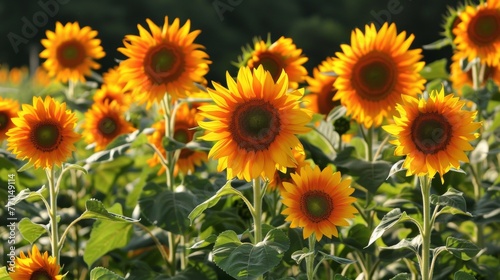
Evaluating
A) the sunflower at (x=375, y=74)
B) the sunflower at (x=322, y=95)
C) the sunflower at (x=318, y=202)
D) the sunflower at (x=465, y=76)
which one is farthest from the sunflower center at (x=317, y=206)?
the sunflower at (x=465, y=76)

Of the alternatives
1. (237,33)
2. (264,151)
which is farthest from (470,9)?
(237,33)

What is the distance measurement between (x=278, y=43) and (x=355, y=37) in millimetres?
310

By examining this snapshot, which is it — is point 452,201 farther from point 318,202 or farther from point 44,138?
point 44,138

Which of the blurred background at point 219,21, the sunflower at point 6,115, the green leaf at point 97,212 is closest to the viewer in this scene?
the green leaf at point 97,212

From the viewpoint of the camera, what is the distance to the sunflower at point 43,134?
10.2 ft

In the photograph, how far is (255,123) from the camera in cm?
283

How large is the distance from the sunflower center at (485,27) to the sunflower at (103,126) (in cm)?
152

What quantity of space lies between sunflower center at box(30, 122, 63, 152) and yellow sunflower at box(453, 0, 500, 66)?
1.82m

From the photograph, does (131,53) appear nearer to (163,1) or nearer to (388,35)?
(388,35)

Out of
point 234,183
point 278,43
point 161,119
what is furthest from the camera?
point 161,119

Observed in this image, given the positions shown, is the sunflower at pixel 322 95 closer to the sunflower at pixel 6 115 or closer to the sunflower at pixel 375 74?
the sunflower at pixel 375 74

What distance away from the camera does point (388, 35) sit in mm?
3746

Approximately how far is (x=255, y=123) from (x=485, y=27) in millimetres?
1644

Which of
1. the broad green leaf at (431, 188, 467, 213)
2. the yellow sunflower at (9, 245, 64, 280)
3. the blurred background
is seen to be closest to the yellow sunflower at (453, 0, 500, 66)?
the broad green leaf at (431, 188, 467, 213)
